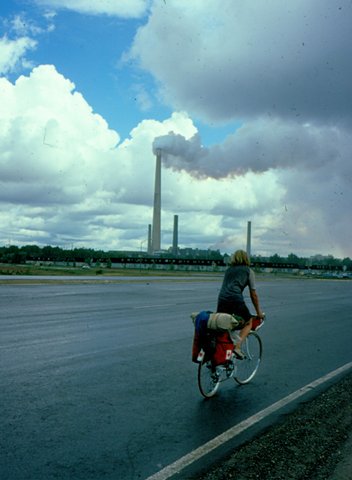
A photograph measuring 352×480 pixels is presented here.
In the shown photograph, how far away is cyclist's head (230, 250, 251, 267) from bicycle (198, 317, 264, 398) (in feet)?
2.90

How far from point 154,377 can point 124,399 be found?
1.26m

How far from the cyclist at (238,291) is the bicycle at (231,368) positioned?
23cm

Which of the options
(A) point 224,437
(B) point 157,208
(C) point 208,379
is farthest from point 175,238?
(A) point 224,437

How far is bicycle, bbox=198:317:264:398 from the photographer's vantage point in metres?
6.33

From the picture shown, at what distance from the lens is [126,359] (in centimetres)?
844

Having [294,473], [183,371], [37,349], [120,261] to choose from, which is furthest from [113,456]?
[120,261]

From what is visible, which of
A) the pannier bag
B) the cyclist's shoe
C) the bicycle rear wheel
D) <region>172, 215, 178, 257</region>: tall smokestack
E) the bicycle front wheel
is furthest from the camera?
<region>172, 215, 178, 257</region>: tall smokestack

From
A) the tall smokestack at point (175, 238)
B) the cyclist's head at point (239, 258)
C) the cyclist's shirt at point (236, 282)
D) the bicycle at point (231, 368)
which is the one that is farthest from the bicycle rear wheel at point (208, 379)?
the tall smokestack at point (175, 238)

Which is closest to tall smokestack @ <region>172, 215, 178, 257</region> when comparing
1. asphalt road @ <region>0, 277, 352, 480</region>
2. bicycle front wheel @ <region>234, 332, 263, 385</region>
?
asphalt road @ <region>0, 277, 352, 480</region>

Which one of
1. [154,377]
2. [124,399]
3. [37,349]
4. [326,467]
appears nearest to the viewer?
[326,467]

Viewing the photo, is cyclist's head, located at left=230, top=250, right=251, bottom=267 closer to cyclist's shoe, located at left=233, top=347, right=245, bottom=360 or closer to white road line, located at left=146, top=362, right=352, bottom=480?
cyclist's shoe, located at left=233, top=347, right=245, bottom=360

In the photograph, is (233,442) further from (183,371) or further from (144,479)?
(183,371)

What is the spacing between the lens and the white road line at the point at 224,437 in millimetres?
4055

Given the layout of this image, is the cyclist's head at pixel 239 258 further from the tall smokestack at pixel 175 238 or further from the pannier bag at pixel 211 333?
the tall smokestack at pixel 175 238
